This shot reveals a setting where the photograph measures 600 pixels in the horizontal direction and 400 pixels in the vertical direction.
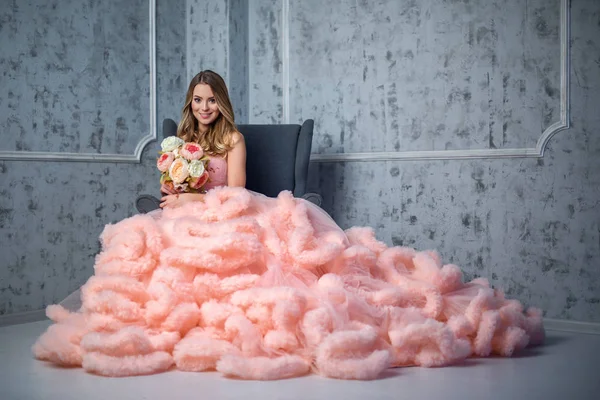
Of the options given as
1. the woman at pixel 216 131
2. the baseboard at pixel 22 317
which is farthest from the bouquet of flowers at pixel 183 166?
the baseboard at pixel 22 317

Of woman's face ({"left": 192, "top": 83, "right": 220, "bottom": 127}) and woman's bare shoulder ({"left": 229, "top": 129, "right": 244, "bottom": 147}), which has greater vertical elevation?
woman's face ({"left": 192, "top": 83, "right": 220, "bottom": 127})

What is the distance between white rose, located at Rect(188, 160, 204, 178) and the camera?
377cm

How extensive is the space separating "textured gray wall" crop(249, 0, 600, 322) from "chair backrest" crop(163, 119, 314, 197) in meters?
0.45

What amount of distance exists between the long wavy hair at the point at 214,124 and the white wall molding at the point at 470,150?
1.16m

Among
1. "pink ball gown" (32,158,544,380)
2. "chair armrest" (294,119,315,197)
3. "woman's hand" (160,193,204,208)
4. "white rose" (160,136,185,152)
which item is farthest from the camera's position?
"chair armrest" (294,119,315,197)

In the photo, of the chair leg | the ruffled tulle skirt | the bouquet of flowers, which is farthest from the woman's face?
the ruffled tulle skirt

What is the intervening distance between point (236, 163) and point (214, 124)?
0.30 metres

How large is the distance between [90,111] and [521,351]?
10.3 ft

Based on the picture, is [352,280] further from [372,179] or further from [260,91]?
[260,91]

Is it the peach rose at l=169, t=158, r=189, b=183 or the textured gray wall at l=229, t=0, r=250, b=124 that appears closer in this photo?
the peach rose at l=169, t=158, r=189, b=183

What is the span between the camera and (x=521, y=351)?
3.45 meters

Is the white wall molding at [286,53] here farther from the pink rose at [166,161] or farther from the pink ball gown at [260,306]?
the pink ball gown at [260,306]

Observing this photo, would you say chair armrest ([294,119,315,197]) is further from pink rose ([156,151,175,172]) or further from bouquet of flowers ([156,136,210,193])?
pink rose ([156,151,175,172])

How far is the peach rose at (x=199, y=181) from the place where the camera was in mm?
3803
